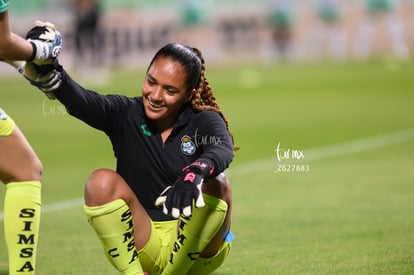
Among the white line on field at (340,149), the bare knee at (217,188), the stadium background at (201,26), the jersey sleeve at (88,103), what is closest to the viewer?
the bare knee at (217,188)

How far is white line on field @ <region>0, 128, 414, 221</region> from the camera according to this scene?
10.8m

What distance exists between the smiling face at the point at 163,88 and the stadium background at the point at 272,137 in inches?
28.4

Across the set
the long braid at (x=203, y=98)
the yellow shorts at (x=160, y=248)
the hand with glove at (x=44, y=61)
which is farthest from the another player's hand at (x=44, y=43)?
the yellow shorts at (x=160, y=248)

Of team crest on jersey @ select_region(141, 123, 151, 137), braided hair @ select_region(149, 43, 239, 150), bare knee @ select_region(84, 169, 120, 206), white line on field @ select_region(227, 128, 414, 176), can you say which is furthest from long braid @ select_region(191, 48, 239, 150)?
white line on field @ select_region(227, 128, 414, 176)

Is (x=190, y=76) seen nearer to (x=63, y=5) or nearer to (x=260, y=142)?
(x=260, y=142)

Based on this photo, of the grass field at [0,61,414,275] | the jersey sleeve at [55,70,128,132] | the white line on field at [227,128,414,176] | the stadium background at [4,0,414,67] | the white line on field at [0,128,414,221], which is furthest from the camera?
the stadium background at [4,0,414,67]

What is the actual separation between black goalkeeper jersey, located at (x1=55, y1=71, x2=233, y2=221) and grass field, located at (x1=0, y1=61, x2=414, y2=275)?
0.54m

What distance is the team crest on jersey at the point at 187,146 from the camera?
17.3 ft

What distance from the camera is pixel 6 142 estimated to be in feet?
15.1

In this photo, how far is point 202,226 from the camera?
16.1 ft

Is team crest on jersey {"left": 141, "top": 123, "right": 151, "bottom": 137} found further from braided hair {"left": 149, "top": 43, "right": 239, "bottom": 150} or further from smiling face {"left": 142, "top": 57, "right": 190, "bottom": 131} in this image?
braided hair {"left": 149, "top": 43, "right": 239, "bottom": 150}

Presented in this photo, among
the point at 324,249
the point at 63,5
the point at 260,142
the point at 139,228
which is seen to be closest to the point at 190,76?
the point at 139,228

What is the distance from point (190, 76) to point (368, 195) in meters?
4.00

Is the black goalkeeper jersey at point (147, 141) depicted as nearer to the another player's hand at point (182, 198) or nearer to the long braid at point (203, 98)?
the long braid at point (203, 98)
